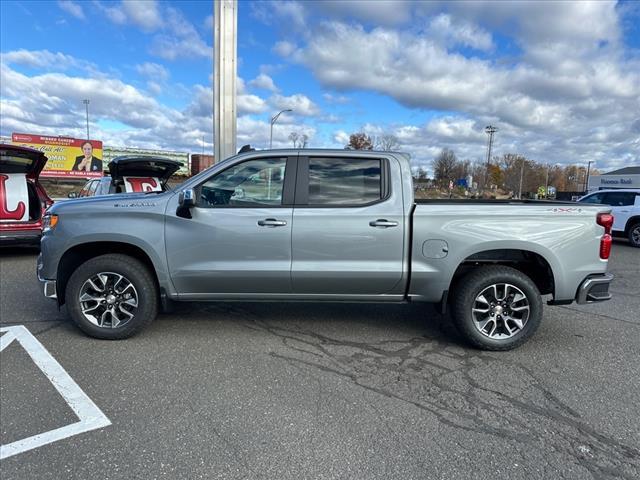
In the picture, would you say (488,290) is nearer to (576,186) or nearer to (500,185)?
(500,185)

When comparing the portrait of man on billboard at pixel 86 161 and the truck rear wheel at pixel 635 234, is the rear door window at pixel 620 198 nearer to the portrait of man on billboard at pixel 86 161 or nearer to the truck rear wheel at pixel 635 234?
the truck rear wheel at pixel 635 234

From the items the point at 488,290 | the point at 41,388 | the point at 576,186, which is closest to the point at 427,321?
the point at 488,290

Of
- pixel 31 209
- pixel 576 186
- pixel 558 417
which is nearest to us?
pixel 558 417

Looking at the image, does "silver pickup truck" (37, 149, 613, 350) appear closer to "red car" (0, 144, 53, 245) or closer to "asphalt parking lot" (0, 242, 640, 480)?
"asphalt parking lot" (0, 242, 640, 480)

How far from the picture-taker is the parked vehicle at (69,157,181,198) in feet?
28.4

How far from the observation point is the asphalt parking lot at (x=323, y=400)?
8.42 feet

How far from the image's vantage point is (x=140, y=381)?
3.53m

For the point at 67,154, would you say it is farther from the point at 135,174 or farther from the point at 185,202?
the point at 185,202

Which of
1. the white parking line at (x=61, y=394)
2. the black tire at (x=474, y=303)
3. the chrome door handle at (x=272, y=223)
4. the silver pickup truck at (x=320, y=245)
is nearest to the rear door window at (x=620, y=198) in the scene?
the silver pickup truck at (x=320, y=245)

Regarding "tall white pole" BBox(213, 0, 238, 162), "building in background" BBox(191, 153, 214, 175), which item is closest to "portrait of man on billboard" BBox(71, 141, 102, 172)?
"building in background" BBox(191, 153, 214, 175)

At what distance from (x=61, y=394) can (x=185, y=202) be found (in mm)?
1841

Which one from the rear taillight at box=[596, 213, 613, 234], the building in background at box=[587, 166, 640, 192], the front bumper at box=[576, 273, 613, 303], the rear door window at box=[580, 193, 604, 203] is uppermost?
the building in background at box=[587, 166, 640, 192]

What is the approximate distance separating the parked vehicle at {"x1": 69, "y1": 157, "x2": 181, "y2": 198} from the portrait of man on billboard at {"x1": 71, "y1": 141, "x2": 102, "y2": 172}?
3609cm

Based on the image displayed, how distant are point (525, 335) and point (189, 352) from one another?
3185mm
